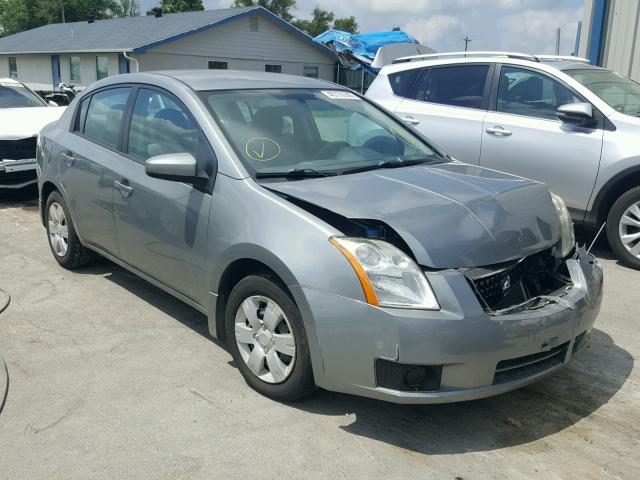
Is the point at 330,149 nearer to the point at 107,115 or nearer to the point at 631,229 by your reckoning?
the point at 107,115

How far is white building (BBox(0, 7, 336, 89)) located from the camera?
27.6m

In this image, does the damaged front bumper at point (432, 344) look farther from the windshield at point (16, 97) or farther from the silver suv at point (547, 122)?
the windshield at point (16, 97)

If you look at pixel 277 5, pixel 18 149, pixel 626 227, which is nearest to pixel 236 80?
pixel 626 227

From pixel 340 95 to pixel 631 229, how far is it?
3122 millimetres

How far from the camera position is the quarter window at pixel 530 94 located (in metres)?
6.24

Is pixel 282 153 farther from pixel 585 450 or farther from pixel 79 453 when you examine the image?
pixel 585 450

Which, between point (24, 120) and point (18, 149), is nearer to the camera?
point (18, 149)

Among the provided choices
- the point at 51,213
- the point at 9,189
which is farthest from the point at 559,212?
the point at 9,189

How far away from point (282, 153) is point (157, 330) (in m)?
1.55

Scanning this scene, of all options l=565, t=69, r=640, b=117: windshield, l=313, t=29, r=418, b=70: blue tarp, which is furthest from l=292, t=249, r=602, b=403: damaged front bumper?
l=313, t=29, r=418, b=70: blue tarp

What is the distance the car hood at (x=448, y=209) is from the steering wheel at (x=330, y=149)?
12.6 inches

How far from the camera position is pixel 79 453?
3.00 m

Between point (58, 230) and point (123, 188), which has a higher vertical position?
point (123, 188)

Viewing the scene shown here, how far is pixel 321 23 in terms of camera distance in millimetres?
65250
